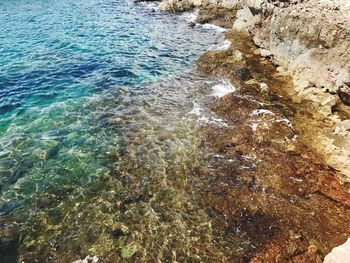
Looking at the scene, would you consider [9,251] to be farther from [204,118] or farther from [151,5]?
[151,5]

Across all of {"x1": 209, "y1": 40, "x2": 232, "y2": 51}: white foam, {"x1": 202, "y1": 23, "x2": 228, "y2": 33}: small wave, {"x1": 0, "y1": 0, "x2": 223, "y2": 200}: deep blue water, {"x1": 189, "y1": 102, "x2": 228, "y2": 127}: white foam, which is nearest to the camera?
Answer: {"x1": 0, "y1": 0, "x2": 223, "y2": 200}: deep blue water

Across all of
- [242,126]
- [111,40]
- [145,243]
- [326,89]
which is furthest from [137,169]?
[111,40]

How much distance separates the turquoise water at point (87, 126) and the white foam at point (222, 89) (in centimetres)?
107

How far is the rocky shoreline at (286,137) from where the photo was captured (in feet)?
40.0

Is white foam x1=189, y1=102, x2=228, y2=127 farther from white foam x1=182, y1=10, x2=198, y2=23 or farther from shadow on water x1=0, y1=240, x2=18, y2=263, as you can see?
white foam x1=182, y1=10, x2=198, y2=23

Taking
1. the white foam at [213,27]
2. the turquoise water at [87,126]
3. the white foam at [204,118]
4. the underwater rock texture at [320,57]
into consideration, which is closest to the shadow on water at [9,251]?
the turquoise water at [87,126]

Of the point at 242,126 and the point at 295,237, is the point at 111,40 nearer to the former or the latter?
the point at 242,126

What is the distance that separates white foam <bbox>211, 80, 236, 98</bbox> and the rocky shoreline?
2.07ft

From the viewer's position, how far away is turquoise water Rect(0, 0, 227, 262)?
12891mm

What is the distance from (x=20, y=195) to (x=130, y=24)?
2912cm

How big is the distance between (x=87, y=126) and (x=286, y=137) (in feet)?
38.1

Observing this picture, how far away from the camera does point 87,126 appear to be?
18.9 metres

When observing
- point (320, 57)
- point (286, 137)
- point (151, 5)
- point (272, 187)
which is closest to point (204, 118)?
point (286, 137)

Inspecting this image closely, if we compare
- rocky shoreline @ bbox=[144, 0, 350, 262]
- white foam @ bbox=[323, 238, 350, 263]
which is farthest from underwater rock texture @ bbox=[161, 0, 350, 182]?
white foam @ bbox=[323, 238, 350, 263]
